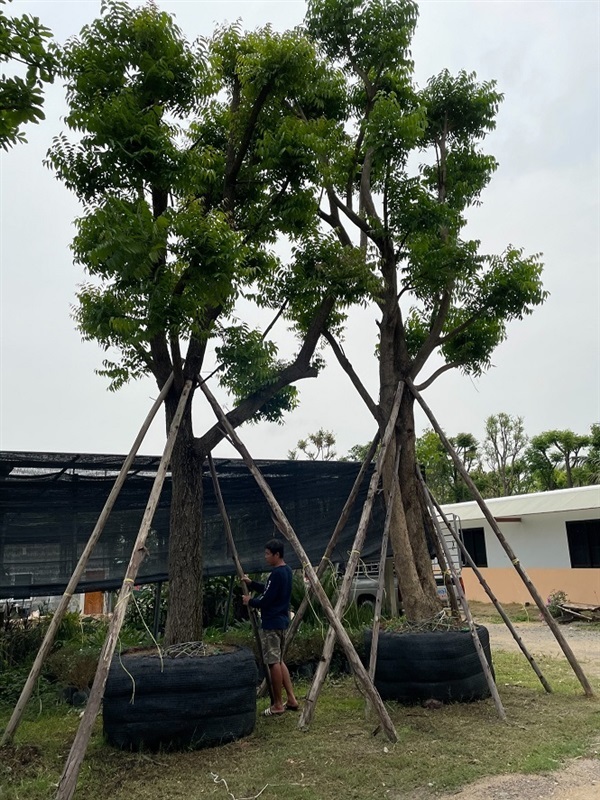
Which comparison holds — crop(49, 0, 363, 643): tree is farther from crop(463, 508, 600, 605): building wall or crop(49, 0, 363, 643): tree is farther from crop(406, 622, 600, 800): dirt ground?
crop(463, 508, 600, 605): building wall

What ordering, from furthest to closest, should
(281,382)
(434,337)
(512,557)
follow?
(434,337)
(281,382)
(512,557)

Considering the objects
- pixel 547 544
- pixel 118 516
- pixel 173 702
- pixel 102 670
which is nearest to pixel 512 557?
pixel 173 702

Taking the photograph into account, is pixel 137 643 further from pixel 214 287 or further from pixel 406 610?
pixel 214 287

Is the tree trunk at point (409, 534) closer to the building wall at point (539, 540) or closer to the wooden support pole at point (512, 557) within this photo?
the wooden support pole at point (512, 557)

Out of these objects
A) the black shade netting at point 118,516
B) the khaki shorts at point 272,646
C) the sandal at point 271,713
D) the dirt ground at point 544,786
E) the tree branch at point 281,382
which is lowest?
the dirt ground at point 544,786

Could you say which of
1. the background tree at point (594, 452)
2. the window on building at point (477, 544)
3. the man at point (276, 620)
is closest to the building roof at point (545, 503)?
the window on building at point (477, 544)

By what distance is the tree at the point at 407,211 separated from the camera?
7.42 metres

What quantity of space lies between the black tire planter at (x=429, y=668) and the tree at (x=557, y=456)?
67.4ft

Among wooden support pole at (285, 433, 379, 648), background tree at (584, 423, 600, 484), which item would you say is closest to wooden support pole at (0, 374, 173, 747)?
wooden support pole at (285, 433, 379, 648)

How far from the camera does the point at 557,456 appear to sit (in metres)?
26.2

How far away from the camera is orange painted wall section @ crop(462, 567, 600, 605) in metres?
16.2

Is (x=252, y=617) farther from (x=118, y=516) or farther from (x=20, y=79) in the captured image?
→ (x=20, y=79)

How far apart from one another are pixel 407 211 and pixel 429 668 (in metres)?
4.75

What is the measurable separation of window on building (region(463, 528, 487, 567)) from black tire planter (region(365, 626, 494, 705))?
558 inches
